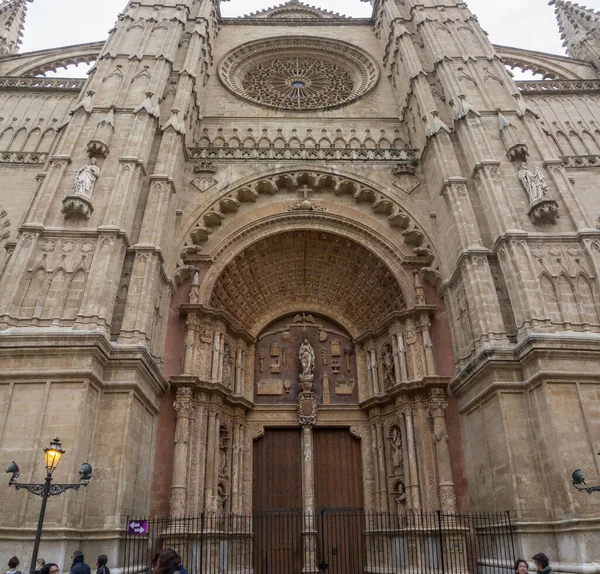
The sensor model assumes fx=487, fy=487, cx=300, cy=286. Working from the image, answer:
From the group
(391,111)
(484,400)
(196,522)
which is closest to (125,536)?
(196,522)

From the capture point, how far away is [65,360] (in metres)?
10.1

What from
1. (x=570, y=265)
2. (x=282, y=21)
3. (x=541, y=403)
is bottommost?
(x=541, y=403)

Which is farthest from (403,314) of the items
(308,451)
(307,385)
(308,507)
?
(308,507)

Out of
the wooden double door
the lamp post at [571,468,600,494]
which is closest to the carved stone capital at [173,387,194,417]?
the wooden double door

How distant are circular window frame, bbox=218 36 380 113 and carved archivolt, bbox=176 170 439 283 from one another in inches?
267

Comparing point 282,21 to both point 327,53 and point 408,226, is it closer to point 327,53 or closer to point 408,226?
point 327,53

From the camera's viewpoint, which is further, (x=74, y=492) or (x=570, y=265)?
(x=570, y=265)

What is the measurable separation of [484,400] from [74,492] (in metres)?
8.83

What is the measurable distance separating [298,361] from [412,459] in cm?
489

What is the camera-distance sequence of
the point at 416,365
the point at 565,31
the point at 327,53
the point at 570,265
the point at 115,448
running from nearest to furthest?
the point at 115,448
the point at 570,265
the point at 416,365
the point at 327,53
the point at 565,31

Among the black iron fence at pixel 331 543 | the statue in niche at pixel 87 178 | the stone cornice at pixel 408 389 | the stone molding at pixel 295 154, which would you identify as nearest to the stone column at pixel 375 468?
the black iron fence at pixel 331 543

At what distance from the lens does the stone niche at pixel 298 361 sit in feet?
51.2

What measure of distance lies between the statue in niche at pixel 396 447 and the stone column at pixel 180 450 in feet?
19.0

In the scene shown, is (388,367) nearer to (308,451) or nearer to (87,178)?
(308,451)
